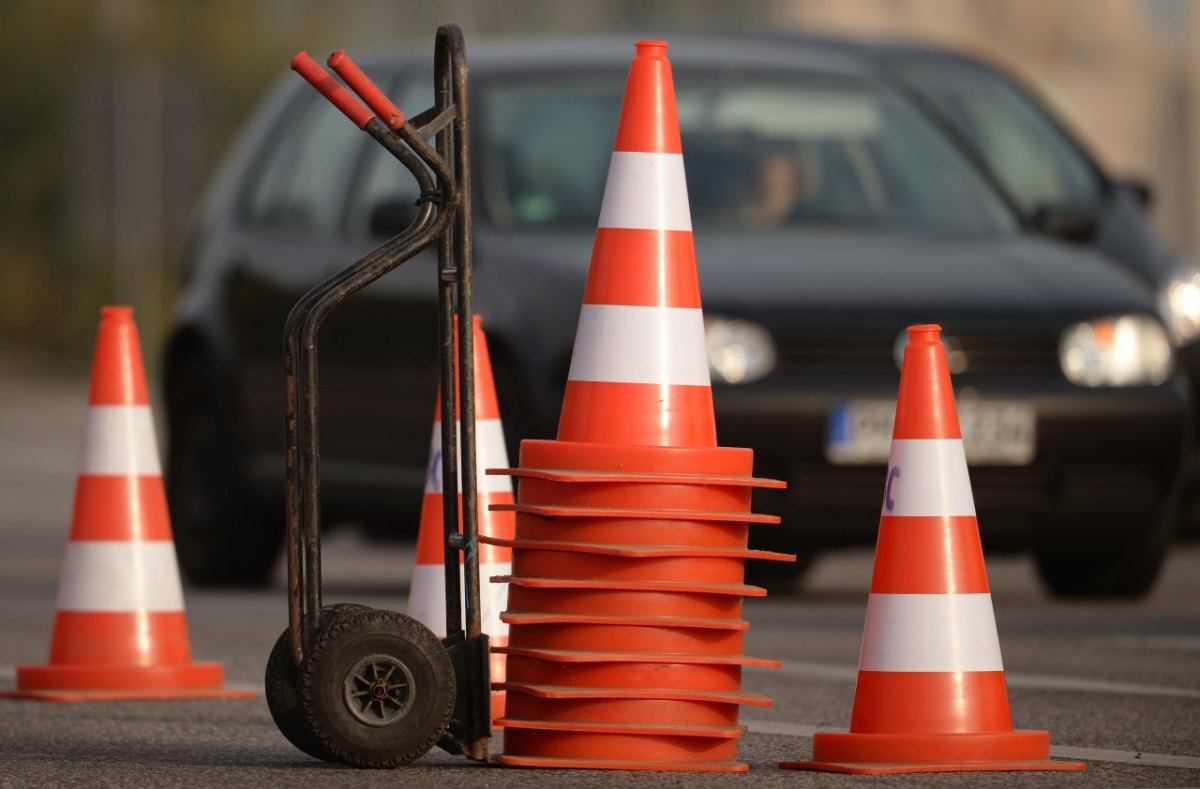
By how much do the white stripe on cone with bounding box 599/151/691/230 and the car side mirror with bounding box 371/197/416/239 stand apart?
4.03 m

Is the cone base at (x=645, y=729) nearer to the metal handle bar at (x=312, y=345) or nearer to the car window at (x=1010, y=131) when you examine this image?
the metal handle bar at (x=312, y=345)

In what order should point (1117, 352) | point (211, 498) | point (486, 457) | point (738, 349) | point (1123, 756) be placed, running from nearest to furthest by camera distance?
point (1123, 756) < point (486, 457) < point (738, 349) < point (1117, 352) < point (211, 498)

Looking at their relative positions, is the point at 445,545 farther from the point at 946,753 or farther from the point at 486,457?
the point at 486,457

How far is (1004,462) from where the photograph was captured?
938 cm

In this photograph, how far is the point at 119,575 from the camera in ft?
23.6

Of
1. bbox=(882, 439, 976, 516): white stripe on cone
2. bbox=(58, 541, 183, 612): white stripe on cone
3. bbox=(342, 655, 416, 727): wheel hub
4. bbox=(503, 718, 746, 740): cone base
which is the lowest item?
bbox=(503, 718, 746, 740): cone base

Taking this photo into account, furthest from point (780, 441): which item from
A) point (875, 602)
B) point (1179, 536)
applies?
point (1179, 536)

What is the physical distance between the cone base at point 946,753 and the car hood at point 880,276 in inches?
155

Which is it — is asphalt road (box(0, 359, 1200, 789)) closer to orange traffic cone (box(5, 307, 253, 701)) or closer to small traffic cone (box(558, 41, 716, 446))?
orange traffic cone (box(5, 307, 253, 701))

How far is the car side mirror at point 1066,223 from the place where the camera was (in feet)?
34.1

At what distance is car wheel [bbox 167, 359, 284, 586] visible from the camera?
10.8 metres

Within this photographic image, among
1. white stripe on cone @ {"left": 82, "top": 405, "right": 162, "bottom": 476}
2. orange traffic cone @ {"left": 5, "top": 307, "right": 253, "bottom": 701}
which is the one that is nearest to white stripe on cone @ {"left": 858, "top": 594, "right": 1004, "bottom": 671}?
orange traffic cone @ {"left": 5, "top": 307, "right": 253, "bottom": 701}

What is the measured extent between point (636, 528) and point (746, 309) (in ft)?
12.9

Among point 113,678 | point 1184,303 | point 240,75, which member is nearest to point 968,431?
point 1184,303
